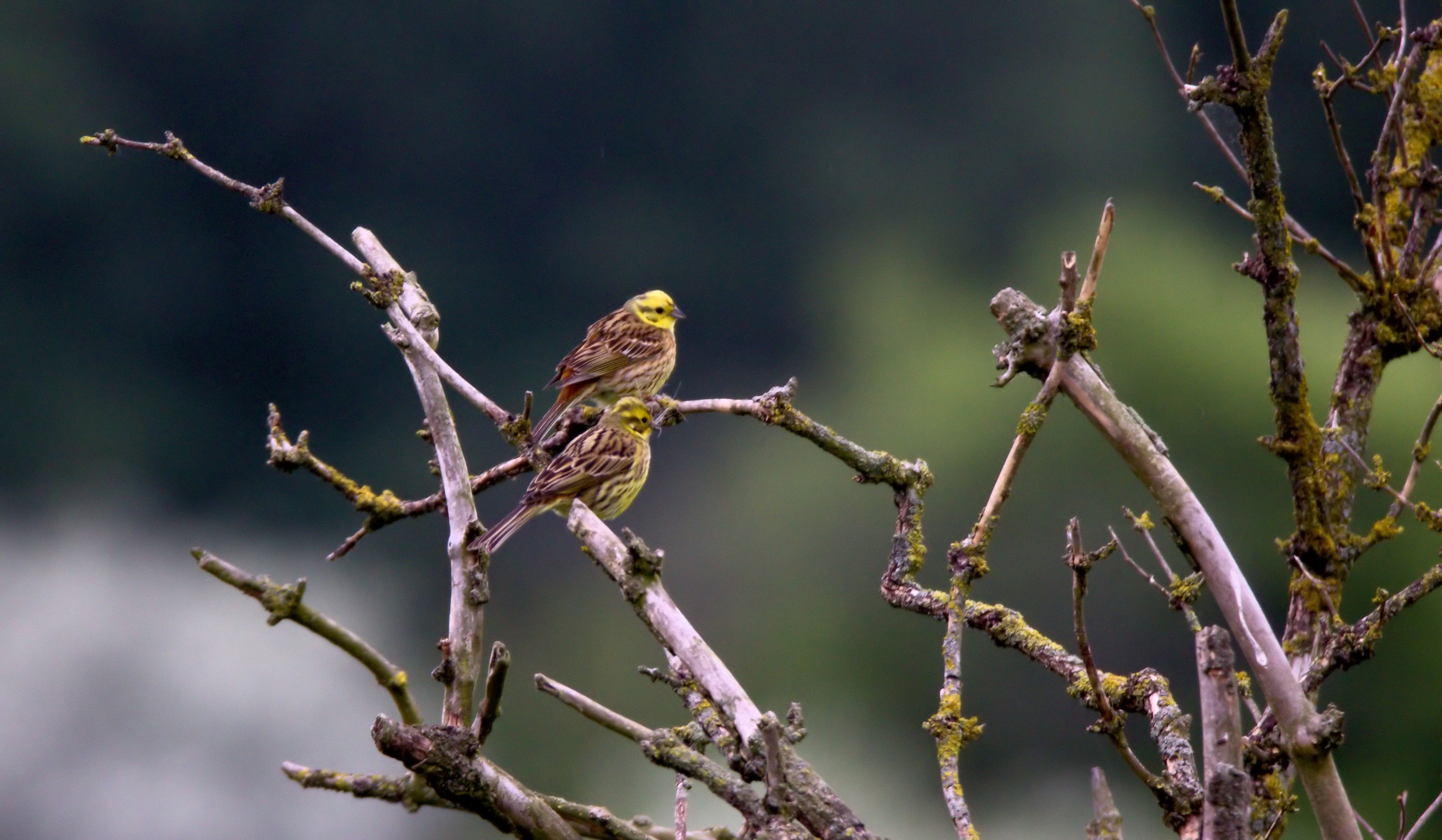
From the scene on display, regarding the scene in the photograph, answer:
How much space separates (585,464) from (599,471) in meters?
0.11

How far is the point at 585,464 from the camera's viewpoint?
5.44m

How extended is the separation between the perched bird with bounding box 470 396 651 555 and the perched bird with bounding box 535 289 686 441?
0.79 m

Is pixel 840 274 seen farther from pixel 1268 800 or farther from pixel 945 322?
pixel 1268 800

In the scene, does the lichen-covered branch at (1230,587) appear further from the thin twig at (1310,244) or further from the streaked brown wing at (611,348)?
the streaked brown wing at (611,348)

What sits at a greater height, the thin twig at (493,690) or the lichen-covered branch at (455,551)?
the lichen-covered branch at (455,551)

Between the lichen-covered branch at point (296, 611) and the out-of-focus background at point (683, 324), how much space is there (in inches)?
443

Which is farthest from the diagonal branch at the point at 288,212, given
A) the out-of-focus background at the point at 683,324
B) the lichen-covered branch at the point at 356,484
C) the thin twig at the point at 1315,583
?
the out-of-focus background at the point at 683,324

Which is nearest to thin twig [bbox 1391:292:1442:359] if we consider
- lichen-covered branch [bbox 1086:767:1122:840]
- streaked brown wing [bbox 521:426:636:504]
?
lichen-covered branch [bbox 1086:767:1122:840]

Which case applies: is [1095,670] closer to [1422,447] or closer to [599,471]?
[1422,447]

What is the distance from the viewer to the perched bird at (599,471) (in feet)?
17.1

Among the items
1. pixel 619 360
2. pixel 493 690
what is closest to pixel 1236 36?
pixel 493 690

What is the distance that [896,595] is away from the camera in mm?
2939

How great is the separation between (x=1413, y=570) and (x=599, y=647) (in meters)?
10.4

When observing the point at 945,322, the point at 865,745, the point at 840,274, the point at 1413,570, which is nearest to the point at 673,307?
the point at 1413,570
